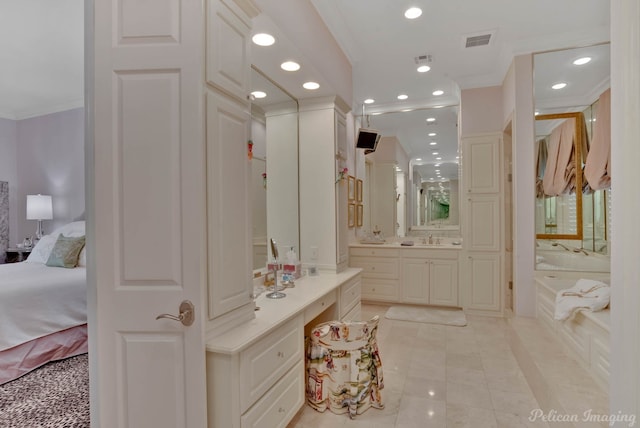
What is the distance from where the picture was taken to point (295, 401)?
2039 millimetres

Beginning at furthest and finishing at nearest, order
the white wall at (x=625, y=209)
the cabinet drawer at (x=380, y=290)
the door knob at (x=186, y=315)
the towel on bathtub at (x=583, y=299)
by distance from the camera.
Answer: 1. the cabinet drawer at (x=380, y=290)
2. the towel on bathtub at (x=583, y=299)
3. the door knob at (x=186, y=315)
4. the white wall at (x=625, y=209)

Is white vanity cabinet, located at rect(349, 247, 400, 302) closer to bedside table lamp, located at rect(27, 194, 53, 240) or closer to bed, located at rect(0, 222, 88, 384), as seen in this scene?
bed, located at rect(0, 222, 88, 384)

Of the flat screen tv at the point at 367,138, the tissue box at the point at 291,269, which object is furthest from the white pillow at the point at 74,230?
the flat screen tv at the point at 367,138

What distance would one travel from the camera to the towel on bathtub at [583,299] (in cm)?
245

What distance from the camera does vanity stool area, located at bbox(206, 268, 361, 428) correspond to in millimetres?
1489

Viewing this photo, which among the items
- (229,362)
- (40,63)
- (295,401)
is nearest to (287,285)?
(295,401)

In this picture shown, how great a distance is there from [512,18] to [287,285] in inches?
123

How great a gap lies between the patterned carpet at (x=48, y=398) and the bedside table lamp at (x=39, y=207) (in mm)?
2940

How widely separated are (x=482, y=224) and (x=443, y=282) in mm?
922

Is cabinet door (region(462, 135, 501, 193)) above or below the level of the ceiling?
below

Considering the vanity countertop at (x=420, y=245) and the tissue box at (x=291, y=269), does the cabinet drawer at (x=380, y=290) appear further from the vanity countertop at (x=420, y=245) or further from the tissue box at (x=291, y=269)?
the tissue box at (x=291, y=269)

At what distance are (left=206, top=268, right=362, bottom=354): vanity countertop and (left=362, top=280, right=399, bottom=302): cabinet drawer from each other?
1.64m

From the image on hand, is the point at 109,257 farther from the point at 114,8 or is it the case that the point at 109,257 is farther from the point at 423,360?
the point at 423,360

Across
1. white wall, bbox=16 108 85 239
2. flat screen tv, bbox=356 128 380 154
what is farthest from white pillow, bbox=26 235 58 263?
flat screen tv, bbox=356 128 380 154
